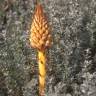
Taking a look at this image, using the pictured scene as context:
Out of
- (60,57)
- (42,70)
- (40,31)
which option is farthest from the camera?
(60,57)

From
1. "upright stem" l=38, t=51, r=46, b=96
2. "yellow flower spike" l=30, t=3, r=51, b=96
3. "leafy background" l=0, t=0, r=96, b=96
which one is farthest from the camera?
"leafy background" l=0, t=0, r=96, b=96

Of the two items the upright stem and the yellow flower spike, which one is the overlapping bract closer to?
the yellow flower spike

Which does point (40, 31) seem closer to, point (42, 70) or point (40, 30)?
point (40, 30)

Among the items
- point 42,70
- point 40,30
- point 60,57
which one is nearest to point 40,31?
point 40,30

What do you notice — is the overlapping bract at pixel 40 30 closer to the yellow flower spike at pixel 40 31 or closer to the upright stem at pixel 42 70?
the yellow flower spike at pixel 40 31

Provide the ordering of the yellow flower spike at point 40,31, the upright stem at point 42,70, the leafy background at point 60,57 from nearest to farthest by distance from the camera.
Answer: the yellow flower spike at point 40,31
the upright stem at point 42,70
the leafy background at point 60,57

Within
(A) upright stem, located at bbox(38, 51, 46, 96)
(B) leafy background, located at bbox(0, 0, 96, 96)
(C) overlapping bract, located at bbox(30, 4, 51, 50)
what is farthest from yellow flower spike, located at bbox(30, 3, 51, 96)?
(B) leafy background, located at bbox(0, 0, 96, 96)

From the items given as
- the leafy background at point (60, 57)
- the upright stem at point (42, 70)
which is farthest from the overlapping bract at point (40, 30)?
the leafy background at point (60, 57)

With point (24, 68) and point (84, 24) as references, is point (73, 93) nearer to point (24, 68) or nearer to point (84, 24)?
point (24, 68)
